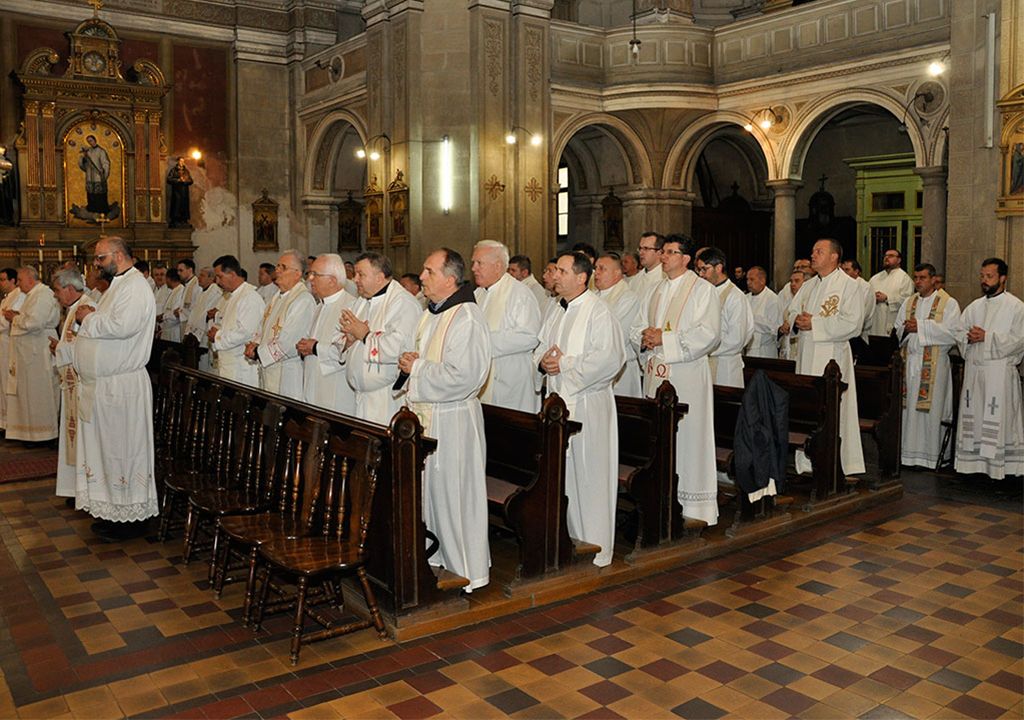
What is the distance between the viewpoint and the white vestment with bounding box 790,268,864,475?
7.47 meters

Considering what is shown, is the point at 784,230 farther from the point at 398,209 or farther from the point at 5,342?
the point at 5,342

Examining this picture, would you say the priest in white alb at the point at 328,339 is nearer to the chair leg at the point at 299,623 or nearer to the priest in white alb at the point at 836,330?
the chair leg at the point at 299,623

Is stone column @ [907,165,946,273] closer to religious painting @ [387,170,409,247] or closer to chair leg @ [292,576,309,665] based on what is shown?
religious painting @ [387,170,409,247]

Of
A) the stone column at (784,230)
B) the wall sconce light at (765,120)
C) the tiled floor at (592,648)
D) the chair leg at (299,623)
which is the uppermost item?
the wall sconce light at (765,120)

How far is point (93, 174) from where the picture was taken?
1633 cm

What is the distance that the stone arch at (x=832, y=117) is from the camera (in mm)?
12750

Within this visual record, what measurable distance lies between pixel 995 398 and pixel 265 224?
1382 centimetres

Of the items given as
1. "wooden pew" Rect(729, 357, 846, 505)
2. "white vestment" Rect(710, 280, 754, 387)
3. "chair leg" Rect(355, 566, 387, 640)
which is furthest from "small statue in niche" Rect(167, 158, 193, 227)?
"chair leg" Rect(355, 566, 387, 640)

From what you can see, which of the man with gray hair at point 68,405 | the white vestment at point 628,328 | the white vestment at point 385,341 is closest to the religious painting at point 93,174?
the man with gray hair at point 68,405

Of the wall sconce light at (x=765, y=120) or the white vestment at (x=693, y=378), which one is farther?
the wall sconce light at (x=765, y=120)

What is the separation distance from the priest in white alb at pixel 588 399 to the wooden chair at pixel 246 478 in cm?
155

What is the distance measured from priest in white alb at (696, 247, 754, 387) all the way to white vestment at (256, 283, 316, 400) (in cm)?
319

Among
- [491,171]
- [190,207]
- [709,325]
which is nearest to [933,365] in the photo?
[709,325]

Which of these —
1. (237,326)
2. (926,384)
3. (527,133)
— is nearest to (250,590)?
(237,326)
